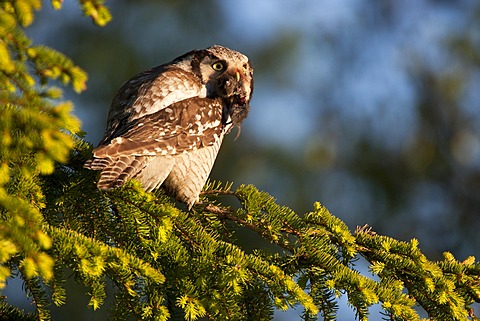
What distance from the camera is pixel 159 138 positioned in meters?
2.81

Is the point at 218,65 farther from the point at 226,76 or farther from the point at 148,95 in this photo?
the point at 148,95

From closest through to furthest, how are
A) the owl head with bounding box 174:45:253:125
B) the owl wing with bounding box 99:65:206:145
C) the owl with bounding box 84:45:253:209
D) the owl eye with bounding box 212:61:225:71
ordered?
the owl with bounding box 84:45:253:209 → the owl wing with bounding box 99:65:206:145 → the owl head with bounding box 174:45:253:125 → the owl eye with bounding box 212:61:225:71

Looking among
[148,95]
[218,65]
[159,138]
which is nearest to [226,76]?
[218,65]

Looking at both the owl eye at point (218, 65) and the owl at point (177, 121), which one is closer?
the owl at point (177, 121)

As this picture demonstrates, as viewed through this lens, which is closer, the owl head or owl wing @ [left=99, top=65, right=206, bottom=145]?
owl wing @ [left=99, top=65, right=206, bottom=145]

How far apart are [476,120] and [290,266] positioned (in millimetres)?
7826

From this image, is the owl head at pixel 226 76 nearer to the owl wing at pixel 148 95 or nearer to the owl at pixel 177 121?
the owl at pixel 177 121

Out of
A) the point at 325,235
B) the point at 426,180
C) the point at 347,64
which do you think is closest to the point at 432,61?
the point at 347,64

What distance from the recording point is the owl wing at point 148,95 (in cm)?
297

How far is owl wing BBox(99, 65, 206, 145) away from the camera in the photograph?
9.73ft

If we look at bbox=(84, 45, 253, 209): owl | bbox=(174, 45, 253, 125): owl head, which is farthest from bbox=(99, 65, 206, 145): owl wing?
bbox=(174, 45, 253, 125): owl head

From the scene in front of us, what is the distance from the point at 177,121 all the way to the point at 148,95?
18 cm

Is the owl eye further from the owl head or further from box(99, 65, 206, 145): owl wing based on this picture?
box(99, 65, 206, 145): owl wing

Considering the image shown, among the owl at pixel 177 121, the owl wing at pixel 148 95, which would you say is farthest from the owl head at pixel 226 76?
the owl wing at pixel 148 95
